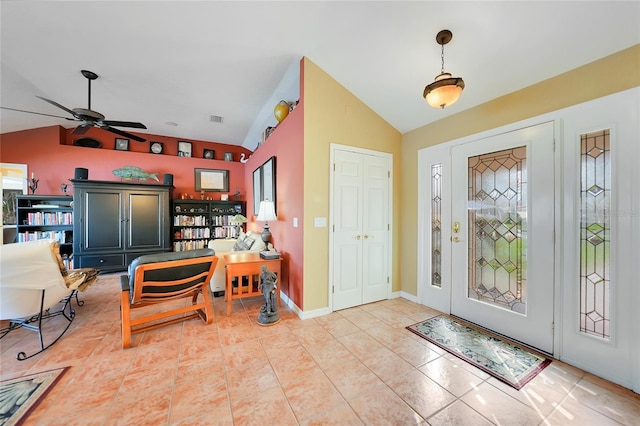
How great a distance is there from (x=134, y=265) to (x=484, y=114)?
3935 millimetres

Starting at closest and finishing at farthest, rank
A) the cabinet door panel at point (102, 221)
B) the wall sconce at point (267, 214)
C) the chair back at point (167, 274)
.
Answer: the chair back at point (167, 274) < the wall sconce at point (267, 214) < the cabinet door panel at point (102, 221)

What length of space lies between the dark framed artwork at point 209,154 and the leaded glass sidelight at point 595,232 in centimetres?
659

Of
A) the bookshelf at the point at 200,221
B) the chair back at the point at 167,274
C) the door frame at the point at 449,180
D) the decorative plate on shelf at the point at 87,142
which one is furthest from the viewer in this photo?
the bookshelf at the point at 200,221

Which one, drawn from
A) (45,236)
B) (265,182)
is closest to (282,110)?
(265,182)

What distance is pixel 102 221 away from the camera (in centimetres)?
450

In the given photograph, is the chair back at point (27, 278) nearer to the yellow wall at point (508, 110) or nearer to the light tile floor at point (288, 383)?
the light tile floor at point (288, 383)

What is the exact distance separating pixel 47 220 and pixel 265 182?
14.4 ft

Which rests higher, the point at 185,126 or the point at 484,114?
the point at 185,126

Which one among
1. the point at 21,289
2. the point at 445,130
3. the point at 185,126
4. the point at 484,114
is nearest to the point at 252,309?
the point at 21,289

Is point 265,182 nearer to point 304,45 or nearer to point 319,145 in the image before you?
point 319,145

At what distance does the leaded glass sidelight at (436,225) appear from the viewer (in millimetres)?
2949

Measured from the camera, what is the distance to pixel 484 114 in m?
2.51

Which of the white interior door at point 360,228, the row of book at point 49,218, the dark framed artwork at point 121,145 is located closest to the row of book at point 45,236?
the row of book at point 49,218

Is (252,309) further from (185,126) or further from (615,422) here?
(185,126)
